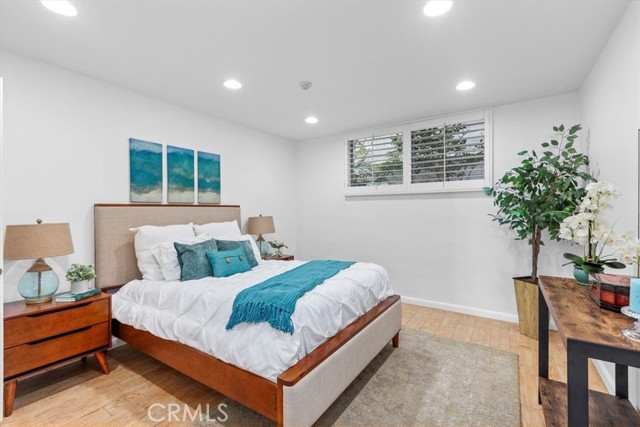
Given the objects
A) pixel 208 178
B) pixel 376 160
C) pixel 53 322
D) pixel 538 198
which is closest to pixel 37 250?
pixel 53 322

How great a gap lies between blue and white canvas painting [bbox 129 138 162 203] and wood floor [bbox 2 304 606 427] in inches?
59.0

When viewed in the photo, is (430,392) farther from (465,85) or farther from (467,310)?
(465,85)

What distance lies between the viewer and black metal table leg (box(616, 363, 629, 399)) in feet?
5.69

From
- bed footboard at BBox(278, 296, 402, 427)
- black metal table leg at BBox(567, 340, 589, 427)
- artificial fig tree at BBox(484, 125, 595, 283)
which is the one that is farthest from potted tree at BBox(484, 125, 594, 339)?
black metal table leg at BBox(567, 340, 589, 427)

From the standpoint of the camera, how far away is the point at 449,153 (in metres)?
3.82

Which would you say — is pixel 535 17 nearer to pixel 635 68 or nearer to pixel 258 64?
pixel 635 68

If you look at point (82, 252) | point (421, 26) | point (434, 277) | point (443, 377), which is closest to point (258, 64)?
point (421, 26)

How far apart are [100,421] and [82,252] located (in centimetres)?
141

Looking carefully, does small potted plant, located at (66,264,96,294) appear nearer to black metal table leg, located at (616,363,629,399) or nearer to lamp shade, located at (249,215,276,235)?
lamp shade, located at (249,215,276,235)

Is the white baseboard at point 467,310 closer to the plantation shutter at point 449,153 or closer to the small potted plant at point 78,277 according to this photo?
the plantation shutter at point 449,153

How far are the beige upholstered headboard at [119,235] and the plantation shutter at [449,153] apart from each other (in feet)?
10.2

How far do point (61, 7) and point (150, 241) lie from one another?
1799 mm

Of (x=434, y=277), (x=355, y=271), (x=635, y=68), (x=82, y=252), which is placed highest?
(x=635, y=68)

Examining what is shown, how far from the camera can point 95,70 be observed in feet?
8.51
